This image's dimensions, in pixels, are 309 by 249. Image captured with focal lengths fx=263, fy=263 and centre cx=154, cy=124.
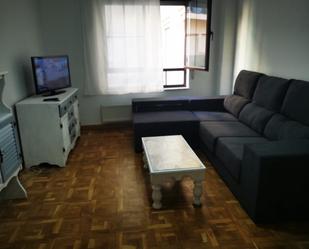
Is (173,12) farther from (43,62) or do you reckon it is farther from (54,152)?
(54,152)

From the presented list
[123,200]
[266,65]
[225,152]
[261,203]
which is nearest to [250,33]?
[266,65]

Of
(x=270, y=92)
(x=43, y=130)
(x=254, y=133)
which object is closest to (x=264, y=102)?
(x=270, y=92)

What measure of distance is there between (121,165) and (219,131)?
1.24 meters

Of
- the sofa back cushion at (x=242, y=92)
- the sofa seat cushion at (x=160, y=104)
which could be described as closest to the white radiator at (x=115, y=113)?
the sofa seat cushion at (x=160, y=104)

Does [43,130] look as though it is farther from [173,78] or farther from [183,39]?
[183,39]

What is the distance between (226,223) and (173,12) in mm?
3644

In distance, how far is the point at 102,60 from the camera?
4.24 m

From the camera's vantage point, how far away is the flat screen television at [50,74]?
10.6 feet

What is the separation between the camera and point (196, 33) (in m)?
4.20

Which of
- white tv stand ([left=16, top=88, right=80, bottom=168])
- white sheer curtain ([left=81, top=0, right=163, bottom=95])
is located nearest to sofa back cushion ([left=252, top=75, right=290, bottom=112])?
white sheer curtain ([left=81, top=0, right=163, bottom=95])

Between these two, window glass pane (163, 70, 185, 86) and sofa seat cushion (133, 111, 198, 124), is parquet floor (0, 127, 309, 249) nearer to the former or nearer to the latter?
sofa seat cushion (133, 111, 198, 124)

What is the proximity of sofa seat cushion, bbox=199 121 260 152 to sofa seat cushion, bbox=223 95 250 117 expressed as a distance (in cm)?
25

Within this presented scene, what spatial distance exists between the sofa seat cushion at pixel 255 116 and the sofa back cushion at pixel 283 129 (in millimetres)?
90

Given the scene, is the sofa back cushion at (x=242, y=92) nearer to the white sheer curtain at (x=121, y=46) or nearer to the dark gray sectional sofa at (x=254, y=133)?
the dark gray sectional sofa at (x=254, y=133)
